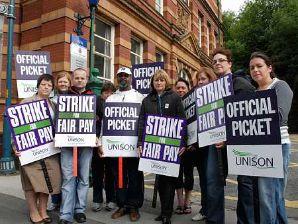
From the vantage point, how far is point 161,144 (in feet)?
15.8

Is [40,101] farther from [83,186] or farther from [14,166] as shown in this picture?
[14,166]

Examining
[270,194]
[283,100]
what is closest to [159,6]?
[283,100]

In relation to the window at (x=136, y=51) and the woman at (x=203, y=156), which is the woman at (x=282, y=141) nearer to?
the woman at (x=203, y=156)

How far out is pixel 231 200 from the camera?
6.24 meters

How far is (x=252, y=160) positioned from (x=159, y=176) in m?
1.63

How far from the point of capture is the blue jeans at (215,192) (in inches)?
167

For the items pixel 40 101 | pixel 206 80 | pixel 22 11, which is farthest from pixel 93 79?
pixel 22 11

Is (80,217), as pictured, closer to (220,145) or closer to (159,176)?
(159,176)

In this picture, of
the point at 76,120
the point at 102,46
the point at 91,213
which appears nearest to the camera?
the point at 76,120

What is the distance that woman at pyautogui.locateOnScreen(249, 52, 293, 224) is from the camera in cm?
354

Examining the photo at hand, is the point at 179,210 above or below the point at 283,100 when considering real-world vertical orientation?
below

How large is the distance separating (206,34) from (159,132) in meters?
20.5

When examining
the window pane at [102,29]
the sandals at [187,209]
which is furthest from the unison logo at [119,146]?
the window pane at [102,29]

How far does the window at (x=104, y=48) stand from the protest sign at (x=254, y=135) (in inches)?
321
